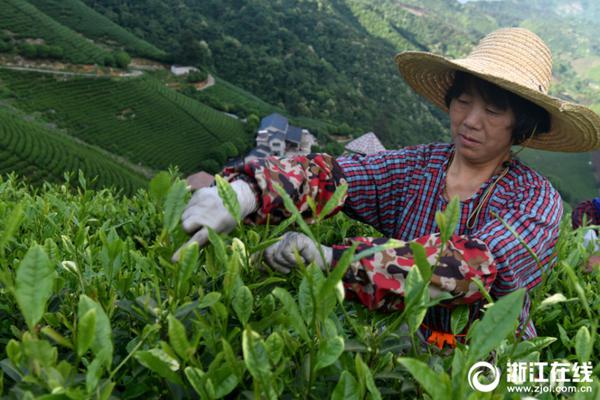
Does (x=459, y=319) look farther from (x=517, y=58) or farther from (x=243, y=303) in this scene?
(x=517, y=58)

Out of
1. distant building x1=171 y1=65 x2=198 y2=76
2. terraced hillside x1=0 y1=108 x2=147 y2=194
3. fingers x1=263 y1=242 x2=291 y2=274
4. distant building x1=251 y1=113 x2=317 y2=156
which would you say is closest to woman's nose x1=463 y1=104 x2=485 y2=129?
fingers x1=263 y1=242 x2=291 y2=274

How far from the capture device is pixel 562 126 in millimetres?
1897

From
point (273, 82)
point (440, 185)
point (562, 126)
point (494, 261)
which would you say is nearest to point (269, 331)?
point (494, 261)

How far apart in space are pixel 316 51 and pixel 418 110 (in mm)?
18208

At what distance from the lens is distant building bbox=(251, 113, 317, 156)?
45.7m

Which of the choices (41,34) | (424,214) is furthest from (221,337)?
(41,34)

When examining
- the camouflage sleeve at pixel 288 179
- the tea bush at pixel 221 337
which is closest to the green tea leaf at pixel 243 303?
the tea bush at pixel 221 337

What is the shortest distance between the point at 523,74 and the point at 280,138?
44.0 meters

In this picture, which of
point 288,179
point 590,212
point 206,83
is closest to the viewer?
point 288,179

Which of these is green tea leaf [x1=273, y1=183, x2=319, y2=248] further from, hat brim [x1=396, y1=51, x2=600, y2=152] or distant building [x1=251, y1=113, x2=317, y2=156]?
distant building [x1=251, y1=113, x2=317, y2=156]

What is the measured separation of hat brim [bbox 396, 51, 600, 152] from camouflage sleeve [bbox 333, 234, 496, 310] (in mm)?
664

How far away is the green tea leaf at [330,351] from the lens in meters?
0.60

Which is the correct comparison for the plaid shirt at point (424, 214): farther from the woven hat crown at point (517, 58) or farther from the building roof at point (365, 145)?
the building roof at point (365, 145)

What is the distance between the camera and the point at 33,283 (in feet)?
1.82
